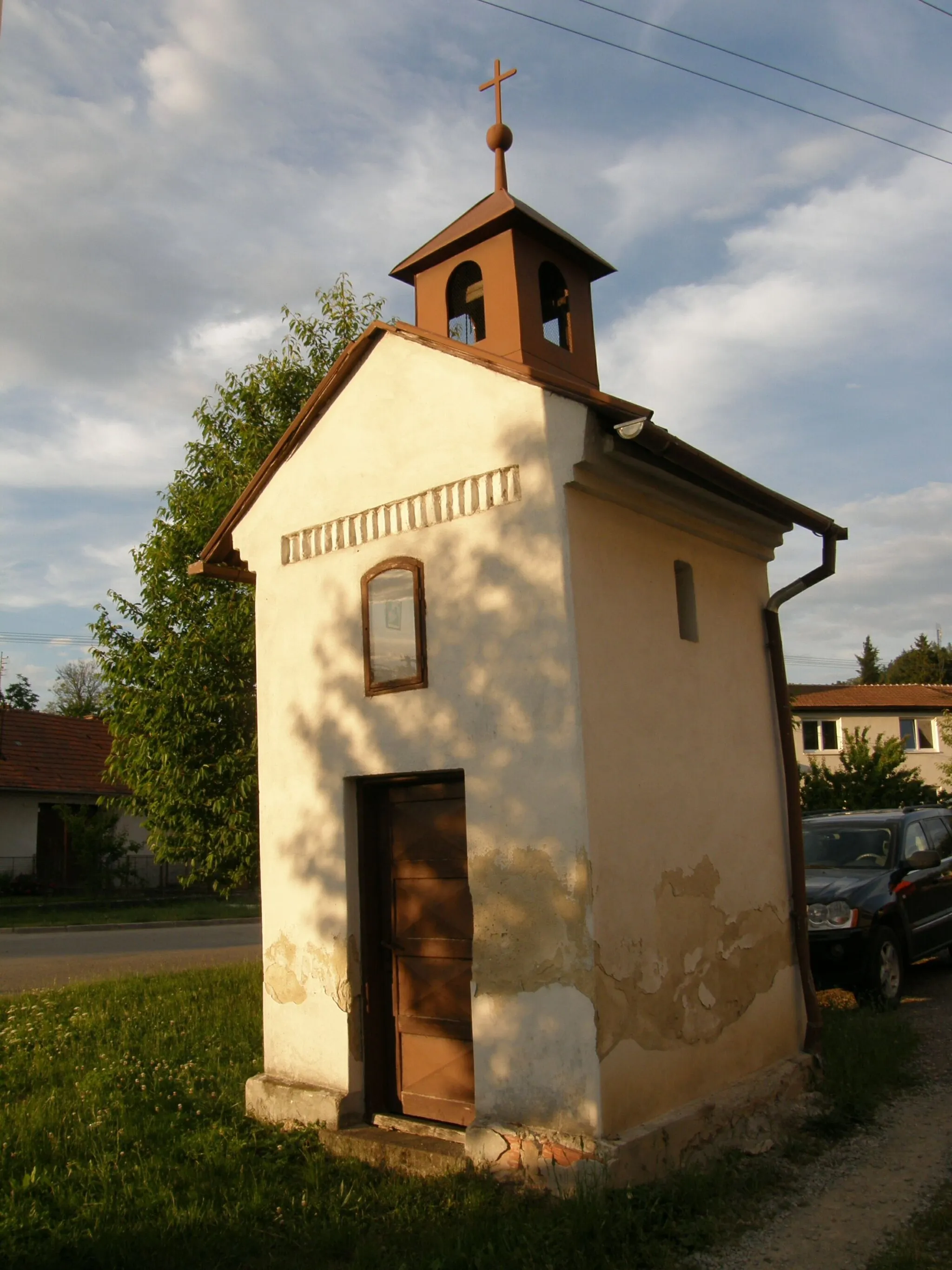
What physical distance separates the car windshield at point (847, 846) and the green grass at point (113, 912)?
1532 cm

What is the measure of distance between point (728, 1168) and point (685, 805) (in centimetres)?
194

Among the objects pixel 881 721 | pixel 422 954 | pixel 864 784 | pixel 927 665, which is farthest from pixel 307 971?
pixel 927 665

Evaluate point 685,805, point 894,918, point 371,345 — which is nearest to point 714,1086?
point 685,805

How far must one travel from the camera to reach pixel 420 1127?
5922mm

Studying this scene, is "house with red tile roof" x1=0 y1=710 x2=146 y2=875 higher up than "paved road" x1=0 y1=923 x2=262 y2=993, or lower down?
higher up

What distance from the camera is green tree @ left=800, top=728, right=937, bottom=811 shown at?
22.0m

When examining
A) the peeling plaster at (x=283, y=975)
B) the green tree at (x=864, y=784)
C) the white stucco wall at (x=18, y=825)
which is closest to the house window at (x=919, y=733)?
the green tree at (x=864, y=784)

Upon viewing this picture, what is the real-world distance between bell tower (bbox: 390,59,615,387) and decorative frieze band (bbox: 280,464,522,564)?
1341 mm

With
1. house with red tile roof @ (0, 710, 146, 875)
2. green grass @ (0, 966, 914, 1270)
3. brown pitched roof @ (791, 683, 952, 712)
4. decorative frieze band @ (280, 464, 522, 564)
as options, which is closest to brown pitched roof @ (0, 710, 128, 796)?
house with red tile roof @ (0, 710, 146, 875)

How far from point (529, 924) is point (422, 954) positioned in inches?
39.3

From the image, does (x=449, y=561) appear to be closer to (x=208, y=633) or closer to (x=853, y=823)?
(x=208, y=633)

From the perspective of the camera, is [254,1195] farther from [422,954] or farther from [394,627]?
[394,627]

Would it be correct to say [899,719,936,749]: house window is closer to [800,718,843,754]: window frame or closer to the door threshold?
[800,718,843,754]: window frame

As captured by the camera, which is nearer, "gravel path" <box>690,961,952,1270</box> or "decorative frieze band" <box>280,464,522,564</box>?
"gravel path" <box>690,961,952,1270</box>
